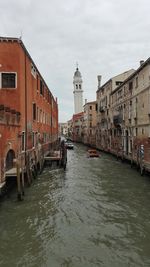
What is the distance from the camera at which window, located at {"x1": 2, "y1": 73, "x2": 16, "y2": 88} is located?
704 inches

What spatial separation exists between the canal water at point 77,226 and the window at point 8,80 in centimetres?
621

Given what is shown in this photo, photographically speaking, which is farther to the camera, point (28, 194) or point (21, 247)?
point (28, 194)

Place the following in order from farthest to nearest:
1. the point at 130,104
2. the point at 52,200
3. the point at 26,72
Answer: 1. the point at 130,104
2. the point at 26,72
3. the point at 52,200

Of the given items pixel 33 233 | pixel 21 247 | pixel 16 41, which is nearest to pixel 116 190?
pixel 33 233

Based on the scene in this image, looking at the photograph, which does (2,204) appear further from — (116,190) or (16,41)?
(16,41)

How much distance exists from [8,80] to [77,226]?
10.7 m

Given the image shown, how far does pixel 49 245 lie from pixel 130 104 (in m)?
21.4

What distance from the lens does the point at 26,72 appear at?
63.7 feet

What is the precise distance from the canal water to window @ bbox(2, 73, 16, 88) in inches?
244

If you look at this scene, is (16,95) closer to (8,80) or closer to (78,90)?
(8,80)

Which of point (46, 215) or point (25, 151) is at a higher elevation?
point (25, 151)

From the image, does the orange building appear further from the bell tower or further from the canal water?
the bell tower

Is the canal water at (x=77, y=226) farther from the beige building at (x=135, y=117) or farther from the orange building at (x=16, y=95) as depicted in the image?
the beige building at (x=135, y=117)

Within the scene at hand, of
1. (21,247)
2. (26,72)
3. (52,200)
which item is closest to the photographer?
(21,247)
